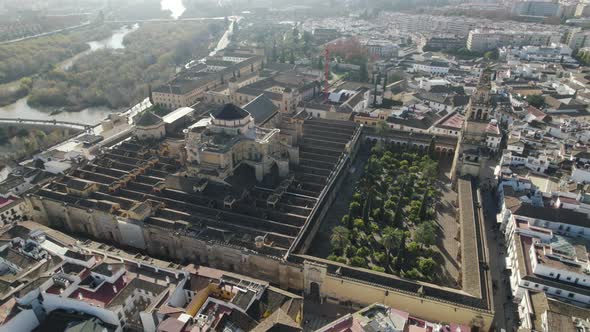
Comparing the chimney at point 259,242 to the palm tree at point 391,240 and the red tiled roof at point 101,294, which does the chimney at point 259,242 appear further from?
the palm tree at point 391,240

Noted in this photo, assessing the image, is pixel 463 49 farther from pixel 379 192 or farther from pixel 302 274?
pixel 302 274

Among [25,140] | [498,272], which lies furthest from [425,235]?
[25,140]

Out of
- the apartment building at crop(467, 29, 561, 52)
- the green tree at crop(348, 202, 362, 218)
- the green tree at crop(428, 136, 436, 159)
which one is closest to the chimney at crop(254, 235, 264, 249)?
the green tree at crop(348, 202, 362, 218)

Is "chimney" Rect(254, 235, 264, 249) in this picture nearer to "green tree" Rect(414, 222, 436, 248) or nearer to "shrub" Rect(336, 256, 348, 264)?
"shrub" Rect(336, 256, 348, 264)

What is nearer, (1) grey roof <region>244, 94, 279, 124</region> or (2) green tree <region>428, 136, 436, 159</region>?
(2) green tree <region>428, 136, 436, 159</region>

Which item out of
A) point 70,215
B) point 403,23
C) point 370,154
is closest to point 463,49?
point 403,23

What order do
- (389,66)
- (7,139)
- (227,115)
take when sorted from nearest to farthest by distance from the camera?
(227,115) → (7,139) → (389,66)

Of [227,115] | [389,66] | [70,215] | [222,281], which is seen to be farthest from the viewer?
[389,66]
